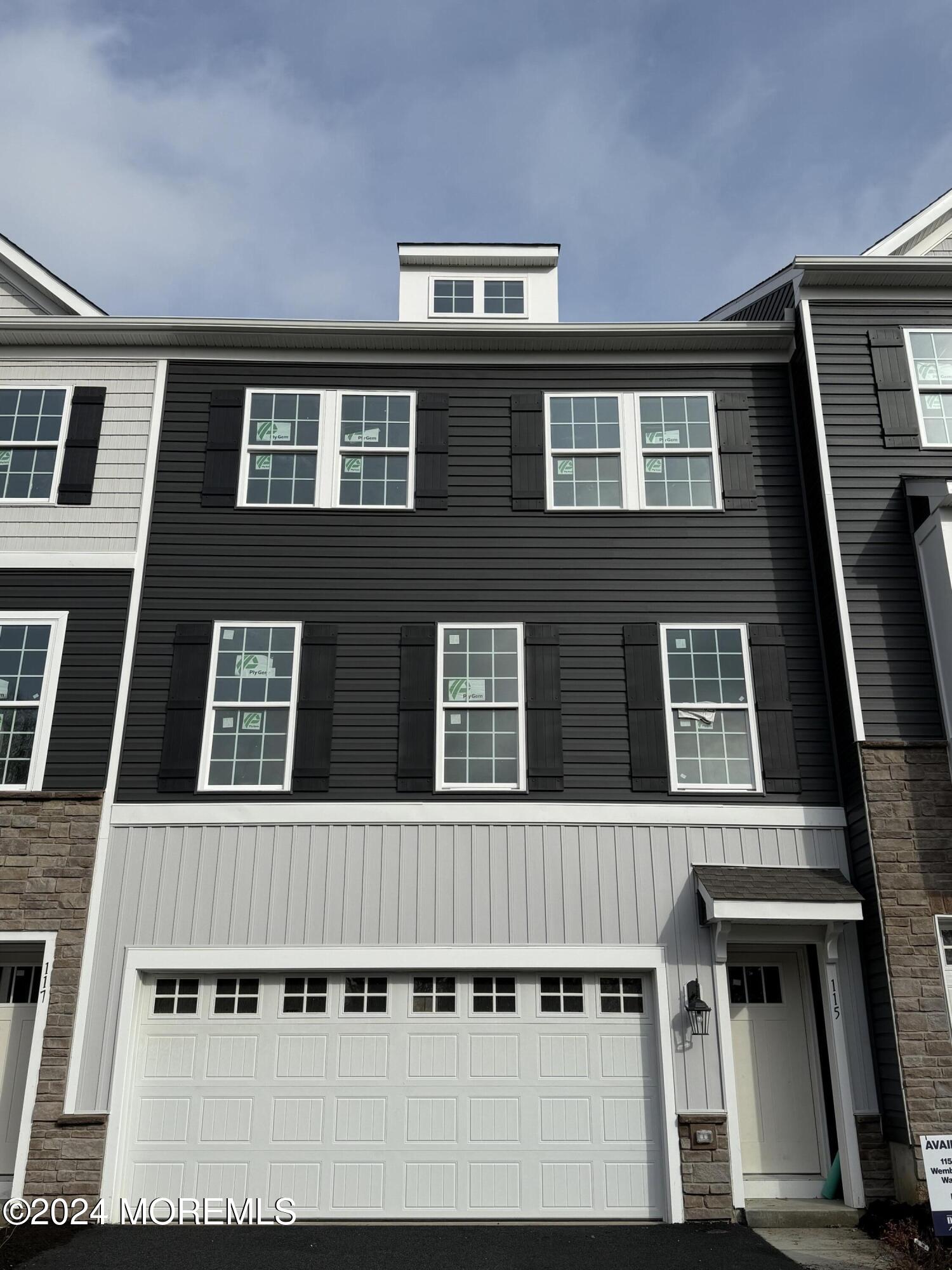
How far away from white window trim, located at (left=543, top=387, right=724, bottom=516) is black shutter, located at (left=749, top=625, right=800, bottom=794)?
5.07ft

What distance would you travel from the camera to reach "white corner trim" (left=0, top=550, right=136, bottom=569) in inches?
422

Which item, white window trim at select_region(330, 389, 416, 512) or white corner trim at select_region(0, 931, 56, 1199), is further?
white window trim at select_region(330, 389, 416, 512)

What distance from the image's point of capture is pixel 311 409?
1150 cm

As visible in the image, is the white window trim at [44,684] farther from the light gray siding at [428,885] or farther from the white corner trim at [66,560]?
the light gray siding at [428,885]

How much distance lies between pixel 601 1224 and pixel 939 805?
15.6ft

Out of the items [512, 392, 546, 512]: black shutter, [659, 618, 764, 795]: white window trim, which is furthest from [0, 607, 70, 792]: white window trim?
[659, 618, 764, 795]: white window trim

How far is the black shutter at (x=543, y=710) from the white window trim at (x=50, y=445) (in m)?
5.24

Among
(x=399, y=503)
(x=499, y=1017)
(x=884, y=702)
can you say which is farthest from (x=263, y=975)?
(x=884, y=702)

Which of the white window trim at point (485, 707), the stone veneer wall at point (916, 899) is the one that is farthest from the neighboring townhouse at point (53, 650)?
the stone veneer wall at point (916, 899)

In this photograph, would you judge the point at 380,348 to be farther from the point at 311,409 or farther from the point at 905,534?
the point at 905,534

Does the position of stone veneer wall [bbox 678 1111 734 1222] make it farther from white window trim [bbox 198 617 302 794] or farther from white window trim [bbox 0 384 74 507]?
white window trim [bbox 0 384 74 507]

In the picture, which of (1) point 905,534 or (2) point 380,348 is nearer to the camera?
(1) point 905,534

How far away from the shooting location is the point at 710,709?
1038cm

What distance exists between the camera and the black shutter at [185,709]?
10.0 meters
